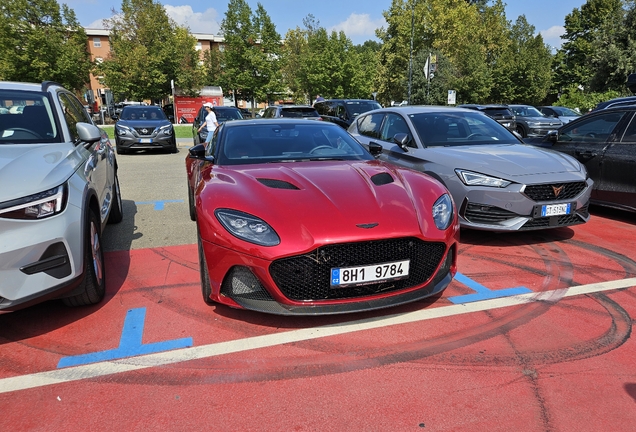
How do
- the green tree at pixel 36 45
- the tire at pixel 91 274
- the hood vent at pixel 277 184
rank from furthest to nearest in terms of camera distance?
the green tree at pixel 36 45 < the hood vent at pixel 277 184 < the tire at pixel 91 274

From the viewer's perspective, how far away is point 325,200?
3.07m

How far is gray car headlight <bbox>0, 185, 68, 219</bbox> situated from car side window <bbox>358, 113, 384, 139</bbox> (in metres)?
4.82

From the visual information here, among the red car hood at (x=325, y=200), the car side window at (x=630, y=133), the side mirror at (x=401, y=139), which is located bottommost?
the red car hood at (x=325, y=200)

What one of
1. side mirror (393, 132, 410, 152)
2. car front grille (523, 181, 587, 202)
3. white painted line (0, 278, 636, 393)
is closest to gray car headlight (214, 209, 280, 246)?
white painted line (0, 278, 636, 393)

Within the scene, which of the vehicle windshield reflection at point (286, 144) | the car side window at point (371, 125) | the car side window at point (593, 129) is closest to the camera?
the vehicle windshield reflection at point (286, 144)

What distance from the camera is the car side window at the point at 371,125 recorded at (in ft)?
22.8

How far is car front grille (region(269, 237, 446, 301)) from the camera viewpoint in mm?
2756

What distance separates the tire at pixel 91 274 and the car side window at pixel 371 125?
4.49 m

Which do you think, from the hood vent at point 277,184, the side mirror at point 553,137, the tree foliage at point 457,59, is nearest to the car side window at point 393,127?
the side mirror at point 553,137

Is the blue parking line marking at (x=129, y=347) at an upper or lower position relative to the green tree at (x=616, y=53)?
lower

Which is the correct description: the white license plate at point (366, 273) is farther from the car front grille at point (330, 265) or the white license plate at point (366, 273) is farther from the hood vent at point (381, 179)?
the hood vent at point (381, 179)

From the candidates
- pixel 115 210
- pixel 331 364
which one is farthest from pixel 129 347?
pixel 115 210

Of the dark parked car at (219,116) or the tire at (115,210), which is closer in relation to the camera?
the tire at (115,210)

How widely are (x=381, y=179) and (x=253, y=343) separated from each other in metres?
1.60
